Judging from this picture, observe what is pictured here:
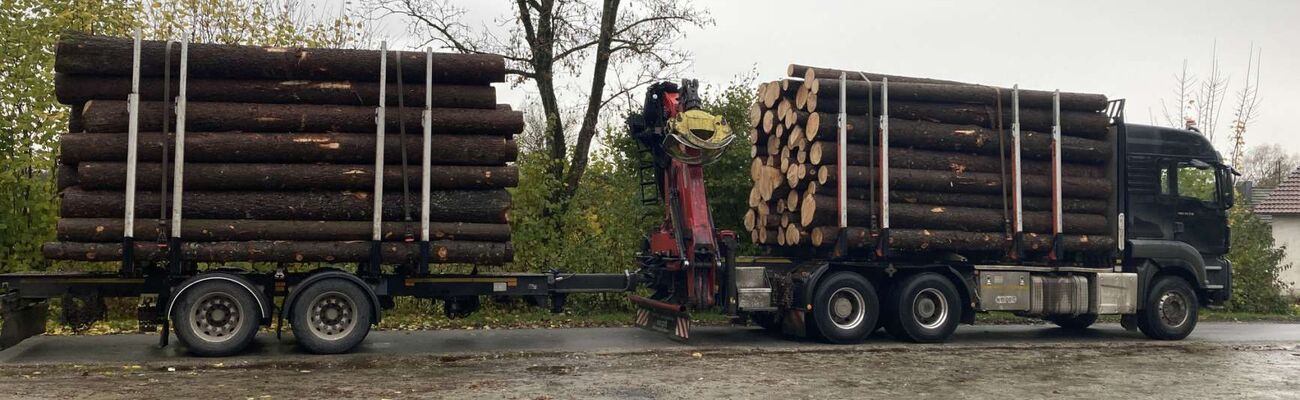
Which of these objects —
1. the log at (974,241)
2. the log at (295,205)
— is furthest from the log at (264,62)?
the log at (974,241)

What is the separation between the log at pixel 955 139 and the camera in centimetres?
1459

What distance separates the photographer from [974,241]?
49.4ft

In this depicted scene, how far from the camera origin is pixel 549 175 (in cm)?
1786

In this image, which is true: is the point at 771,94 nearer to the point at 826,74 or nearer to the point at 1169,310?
the point at 826,74

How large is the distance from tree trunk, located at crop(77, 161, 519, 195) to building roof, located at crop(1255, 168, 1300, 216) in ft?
105

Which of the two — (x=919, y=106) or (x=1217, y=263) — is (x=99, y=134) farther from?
(x=1217, y=263)

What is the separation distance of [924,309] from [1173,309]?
421 centimetres

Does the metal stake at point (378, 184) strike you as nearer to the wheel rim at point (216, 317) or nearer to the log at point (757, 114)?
the wheel rim at point (216, 317)

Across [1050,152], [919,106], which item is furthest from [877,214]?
[1050,152]

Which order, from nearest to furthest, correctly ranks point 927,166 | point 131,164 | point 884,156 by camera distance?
1. point 131,164
2. point 884,156
3. point 927,166

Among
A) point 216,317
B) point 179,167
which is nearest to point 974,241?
point 216,317

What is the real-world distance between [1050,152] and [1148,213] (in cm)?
192

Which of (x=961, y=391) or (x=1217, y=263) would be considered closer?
(x=961, y=391)

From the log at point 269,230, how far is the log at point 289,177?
0.39m
